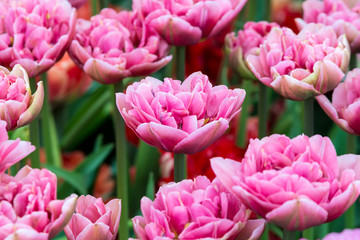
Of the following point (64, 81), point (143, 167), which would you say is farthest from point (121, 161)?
point (64, 81)

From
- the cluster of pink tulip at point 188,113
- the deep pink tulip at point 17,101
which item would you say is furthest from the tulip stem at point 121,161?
the deep pink tulip at point 17,101

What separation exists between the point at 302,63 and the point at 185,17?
0.11 m

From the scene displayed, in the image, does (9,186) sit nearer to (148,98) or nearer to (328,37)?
(148,98)

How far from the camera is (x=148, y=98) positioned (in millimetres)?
452

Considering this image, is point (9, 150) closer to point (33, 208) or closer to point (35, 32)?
point (33, 208)

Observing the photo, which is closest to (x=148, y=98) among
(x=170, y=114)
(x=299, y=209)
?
(x=170, y=114)

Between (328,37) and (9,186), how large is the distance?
26 cm

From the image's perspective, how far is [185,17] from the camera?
566 mm

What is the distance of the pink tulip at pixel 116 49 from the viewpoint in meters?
0.54

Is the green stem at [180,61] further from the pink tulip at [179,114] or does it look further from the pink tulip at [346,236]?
Result: the pink tulip at [346,236]

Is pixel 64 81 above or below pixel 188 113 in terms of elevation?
below

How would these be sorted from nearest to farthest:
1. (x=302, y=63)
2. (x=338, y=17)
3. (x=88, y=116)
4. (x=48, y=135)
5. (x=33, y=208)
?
(x=33, y=208), (x=302, y=63), (x=338, y=17), (x=48, y=135), (x=88, y=116)

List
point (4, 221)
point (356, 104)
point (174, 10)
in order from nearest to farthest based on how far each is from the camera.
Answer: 1. point (4, 221)
2. point (356, 104)
3. point (174, 10)

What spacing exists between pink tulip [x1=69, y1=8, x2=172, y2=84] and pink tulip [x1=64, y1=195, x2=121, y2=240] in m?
0.14
